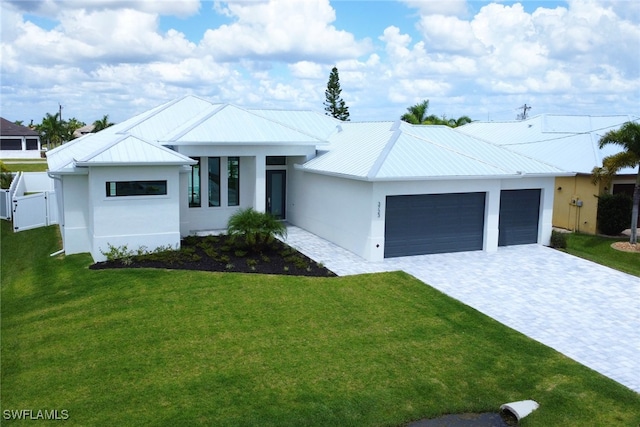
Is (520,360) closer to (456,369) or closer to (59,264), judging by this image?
(456,369)

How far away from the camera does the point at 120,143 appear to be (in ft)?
57.4

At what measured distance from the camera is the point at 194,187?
70.8 ft

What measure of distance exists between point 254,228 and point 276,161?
6.74 meters

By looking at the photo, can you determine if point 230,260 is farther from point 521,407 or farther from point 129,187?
point 521,407

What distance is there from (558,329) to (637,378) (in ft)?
7.64

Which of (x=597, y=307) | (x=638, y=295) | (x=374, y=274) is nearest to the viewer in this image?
(x=597, y=307)

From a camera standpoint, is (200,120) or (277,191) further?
(277,191)

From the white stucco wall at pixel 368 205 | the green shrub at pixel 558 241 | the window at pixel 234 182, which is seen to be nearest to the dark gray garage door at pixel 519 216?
the white stucco wall at pixel 368 205

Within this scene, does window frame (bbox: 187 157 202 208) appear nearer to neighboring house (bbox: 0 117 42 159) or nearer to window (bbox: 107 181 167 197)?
window (bbox: 107 181 167 197)

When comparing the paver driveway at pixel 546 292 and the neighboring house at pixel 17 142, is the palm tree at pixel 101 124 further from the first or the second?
the paver driveway at pixel 546 292

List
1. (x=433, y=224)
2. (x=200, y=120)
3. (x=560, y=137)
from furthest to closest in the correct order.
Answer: (x=560, y=137) < (x=200, y=120) < (x=433, y=224)

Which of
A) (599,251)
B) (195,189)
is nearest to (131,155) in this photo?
(195,189)

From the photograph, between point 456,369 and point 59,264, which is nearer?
point 456,369

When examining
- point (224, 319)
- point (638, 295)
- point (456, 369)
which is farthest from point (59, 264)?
point (638, 295)
